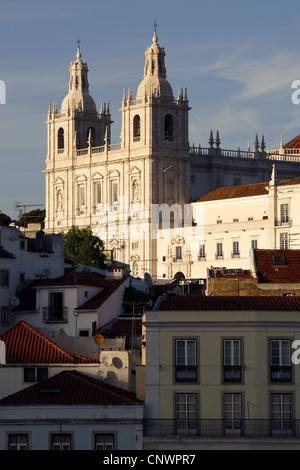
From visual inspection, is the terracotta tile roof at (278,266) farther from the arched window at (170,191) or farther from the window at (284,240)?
the arched window at (170,191)

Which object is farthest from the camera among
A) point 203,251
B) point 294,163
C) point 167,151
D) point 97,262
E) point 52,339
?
point 294,163

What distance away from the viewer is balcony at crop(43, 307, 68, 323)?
2702 inches

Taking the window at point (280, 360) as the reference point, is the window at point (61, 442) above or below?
below

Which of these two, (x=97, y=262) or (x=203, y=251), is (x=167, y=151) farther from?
(x=97, y=262)

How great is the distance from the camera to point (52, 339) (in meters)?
62.2

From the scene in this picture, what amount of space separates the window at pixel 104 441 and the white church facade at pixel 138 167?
346 feet

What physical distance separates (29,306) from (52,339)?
7.65 meters

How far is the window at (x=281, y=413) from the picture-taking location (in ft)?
161

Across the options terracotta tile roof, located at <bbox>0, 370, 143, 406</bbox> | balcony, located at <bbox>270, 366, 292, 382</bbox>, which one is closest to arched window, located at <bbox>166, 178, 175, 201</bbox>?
terracotta tile roof, located at <bbox>0, 370, 143, 406</bbox>

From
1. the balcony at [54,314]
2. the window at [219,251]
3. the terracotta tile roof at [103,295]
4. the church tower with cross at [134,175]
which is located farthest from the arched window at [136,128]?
the balcony at [54,314]

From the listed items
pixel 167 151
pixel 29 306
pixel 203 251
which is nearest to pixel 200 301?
pixel 29 306

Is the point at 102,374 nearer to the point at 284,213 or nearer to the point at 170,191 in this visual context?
the point at 284,213
